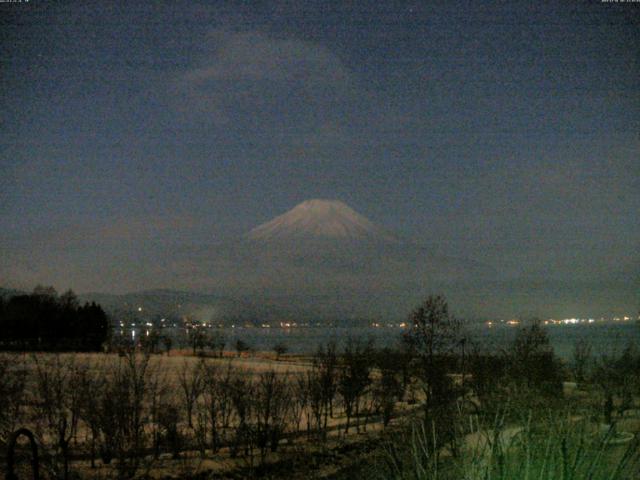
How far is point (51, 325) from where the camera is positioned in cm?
6538

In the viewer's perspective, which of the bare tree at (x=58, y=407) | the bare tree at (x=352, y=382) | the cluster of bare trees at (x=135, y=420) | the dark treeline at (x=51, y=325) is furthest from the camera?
the dark treeline at (x=51, y=325)

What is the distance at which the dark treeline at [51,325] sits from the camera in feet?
203

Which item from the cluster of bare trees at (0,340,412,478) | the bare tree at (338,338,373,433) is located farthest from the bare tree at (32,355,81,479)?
the bare tree at (338,338,373,433)

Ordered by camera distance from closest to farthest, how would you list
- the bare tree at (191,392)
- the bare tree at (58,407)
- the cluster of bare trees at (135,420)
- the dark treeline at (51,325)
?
the bare tree at (58,407) → the cluster of bare trees at (135,420) → the bare tree at (191,392) → the dark treeline at (51,325)

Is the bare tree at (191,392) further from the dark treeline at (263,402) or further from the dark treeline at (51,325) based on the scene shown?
the dark treeline at (51,325)

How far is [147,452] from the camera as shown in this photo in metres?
18.4

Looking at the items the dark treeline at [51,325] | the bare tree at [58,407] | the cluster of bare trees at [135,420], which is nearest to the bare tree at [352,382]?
the cluster of bare trees at [135,420]

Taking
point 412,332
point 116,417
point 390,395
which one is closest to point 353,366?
point 390,395

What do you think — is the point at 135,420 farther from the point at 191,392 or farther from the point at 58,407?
the point at 191,392

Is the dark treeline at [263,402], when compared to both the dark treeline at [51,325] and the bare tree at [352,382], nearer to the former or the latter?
the bare tree at [352,382]

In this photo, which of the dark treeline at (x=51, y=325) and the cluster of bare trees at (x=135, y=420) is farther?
the dark treeline at (x=51, y=325)

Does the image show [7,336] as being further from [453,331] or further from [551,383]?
[551,383]

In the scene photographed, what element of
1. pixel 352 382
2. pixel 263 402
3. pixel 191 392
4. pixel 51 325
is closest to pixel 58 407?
pixel 263 402

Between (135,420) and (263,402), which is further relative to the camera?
(263,402)
